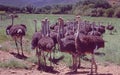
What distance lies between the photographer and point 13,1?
4344 cm

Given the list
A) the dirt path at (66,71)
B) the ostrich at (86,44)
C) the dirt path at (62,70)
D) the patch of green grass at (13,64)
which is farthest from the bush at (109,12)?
the patch of green grass at (13,64)

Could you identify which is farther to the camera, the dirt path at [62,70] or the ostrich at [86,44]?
the ostrich at [86,44]

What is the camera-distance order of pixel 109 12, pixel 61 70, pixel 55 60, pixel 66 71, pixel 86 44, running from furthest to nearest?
pixel 109 12 < pixel 55 60 < pixel 61 70 < pixel 66 71 < pixel 86 44

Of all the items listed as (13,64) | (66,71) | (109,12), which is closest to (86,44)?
(66,71)

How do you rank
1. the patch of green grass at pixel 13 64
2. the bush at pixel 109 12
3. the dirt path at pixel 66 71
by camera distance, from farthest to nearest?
the bush at pixel 109 12 < the patch of green grass at pixel 13 64 < the dirt path at pixel 66 71

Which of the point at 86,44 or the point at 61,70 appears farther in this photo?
the point at 61,70

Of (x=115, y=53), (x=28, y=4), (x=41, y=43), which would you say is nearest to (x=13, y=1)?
(x=28, y=4)

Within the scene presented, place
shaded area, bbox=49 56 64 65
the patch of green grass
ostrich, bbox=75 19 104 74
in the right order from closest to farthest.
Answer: ostrich, bbox=75 19 104 74
the patch of green grass
shaded area, bbox=49 56 64 65

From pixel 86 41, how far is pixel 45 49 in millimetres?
1331

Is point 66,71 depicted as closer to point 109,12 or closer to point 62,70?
point 62,70

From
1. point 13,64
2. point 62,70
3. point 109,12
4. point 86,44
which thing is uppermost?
point 86,44

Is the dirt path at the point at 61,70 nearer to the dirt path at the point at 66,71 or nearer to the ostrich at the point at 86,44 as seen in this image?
the dirt path at the point at 66,71

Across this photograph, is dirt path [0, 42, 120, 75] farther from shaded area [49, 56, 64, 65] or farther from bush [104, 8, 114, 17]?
bush [104, 8, 114, 17]

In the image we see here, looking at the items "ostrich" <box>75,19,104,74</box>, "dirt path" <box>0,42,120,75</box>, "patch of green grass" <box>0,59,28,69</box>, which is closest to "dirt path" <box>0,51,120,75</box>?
"dirt path" <box>0,42,120,75</box>
